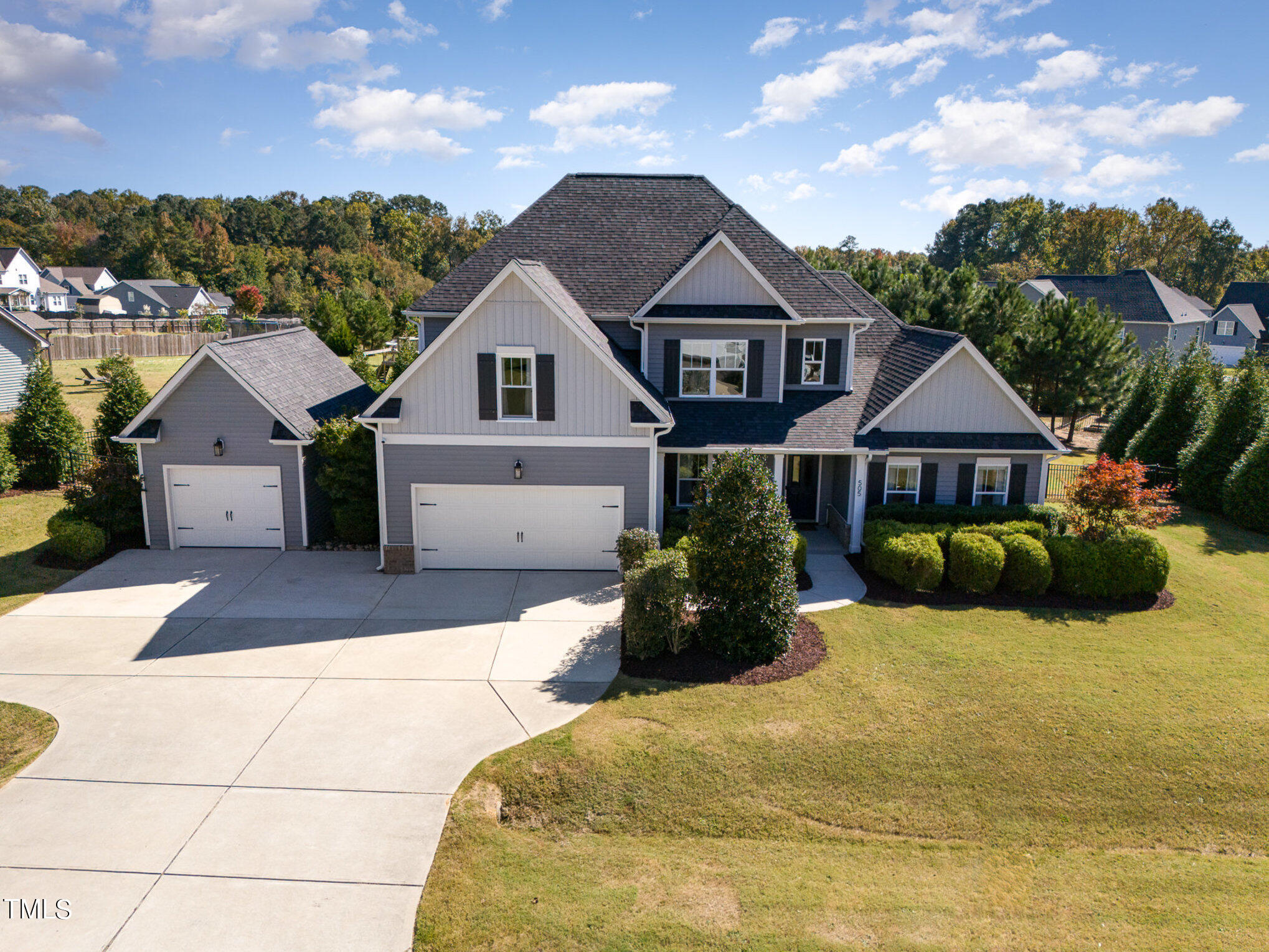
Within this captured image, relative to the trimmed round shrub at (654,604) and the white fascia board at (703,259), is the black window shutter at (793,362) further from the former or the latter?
the trimmed round shrub at (654,604)

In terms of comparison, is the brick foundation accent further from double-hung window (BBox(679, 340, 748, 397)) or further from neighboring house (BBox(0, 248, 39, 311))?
neighboring house (BBox(0, 248, 39, 311))

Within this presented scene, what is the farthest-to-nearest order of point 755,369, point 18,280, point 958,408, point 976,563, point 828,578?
1. point 18,280
2. point 755,369
3. point 958,408
4. point 828,578
5. point 976,563

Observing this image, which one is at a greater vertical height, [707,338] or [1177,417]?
[707,338]

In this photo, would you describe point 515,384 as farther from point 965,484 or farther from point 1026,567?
point 1026,567

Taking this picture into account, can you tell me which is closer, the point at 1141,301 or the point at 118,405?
the point at 118,405

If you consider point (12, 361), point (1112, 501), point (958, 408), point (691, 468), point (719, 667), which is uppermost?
point (12, 361)

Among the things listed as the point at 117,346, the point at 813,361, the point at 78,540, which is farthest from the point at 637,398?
the point at 117,346

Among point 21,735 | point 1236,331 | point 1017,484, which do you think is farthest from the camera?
point 1236,331
